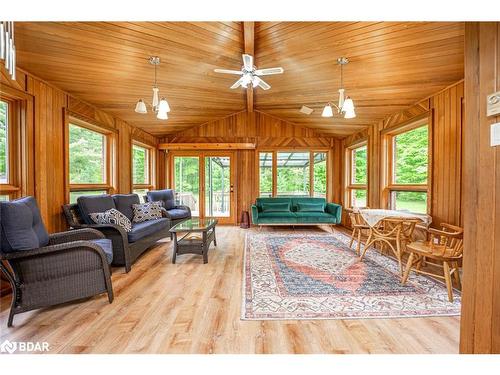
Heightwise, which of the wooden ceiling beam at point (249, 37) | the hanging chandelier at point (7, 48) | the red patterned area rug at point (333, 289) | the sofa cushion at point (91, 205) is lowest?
the red patterned area rug at point (333, 289)

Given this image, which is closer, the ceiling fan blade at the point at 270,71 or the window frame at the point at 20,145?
the window frame at the point at 20,145

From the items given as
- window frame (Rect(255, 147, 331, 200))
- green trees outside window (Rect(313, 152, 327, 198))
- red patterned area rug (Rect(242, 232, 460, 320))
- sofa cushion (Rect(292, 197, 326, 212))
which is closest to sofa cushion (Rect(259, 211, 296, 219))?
sofa cushion (Rect(292, 197, 326, 212))

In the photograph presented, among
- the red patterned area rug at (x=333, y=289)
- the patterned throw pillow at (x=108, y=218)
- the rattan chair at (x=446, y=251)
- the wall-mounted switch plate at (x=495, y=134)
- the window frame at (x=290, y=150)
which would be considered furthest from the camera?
the window frame at (x=290, y=150)

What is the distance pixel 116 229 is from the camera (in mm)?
2748

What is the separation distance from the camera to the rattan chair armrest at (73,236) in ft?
7.32

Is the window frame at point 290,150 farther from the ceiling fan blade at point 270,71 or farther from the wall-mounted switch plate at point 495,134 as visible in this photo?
the wall-mounted switch plate at point 495,134

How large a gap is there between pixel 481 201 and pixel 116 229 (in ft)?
10.7

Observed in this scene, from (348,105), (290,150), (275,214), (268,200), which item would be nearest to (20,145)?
(348,105)

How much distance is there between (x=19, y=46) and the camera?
7.35 ft

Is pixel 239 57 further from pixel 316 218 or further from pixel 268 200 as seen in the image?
pixel 316 218

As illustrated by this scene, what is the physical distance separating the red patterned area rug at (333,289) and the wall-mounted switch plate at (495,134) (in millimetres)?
1522

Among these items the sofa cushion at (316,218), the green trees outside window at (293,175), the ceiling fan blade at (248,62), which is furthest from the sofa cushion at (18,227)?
the green trees outside window at (293,175)

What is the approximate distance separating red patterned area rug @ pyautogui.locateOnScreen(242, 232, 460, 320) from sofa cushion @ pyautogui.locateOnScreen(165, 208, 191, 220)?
1814 millimetres

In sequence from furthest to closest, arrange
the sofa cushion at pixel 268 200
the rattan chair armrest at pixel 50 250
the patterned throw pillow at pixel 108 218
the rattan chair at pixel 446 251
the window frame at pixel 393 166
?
the sofa cushion at pixel 268 200 < the window frame at pixel 393 166 < the patterned throw pillow at pixel 108 218 < the rattan chair at pixel 446 251 < the rattan chair armrest at pixel 50 250
